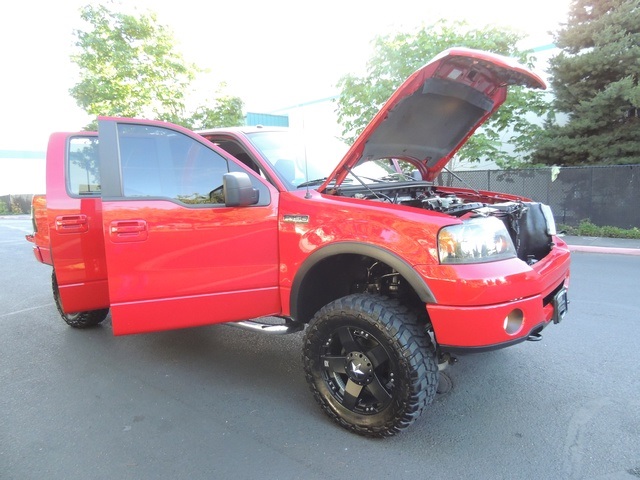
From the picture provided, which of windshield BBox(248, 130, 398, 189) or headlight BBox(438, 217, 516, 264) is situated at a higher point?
windshield BBox(248, 130, 398, 189)

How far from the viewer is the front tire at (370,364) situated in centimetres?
239

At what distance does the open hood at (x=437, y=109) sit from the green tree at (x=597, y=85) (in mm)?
9813

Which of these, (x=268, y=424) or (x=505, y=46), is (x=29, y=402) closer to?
(x=268, y=424)

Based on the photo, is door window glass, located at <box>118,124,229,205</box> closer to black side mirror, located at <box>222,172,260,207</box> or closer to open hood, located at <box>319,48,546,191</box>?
black side mirror, located at <box>222,172,260,207</box>

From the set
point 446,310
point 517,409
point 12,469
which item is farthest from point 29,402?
point 517,409

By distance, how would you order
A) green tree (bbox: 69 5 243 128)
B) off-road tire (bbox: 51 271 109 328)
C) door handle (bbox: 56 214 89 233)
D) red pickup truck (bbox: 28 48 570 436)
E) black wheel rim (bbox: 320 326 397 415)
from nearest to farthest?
red pickup truck (bbox: 28 48 570 436) → black wheel rim (bbox: 320 326 397 415) → door handle (bbox: 56 214 89 233) → off-road tire (bbox: 51 271 109 328) → green tree (bbox: 69 5 243 128)

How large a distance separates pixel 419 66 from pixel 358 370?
9.76m

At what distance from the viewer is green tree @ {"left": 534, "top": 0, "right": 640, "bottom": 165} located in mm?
11258

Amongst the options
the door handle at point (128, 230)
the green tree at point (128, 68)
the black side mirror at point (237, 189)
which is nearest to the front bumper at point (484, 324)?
the black side mirror at point (237, 189)

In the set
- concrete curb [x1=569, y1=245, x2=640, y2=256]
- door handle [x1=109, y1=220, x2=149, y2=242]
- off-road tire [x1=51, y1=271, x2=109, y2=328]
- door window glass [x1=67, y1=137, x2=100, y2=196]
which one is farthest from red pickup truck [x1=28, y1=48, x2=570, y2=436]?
concrete curb [x1=569, y1=245, x2=640, y2=256]

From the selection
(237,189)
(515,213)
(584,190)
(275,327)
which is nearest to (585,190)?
(584,190)

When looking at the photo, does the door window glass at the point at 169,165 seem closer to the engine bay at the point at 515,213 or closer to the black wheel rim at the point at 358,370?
the engine bay at the point at 515,213

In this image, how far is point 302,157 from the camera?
3426 mm

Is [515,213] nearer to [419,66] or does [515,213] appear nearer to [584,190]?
[419,66]
